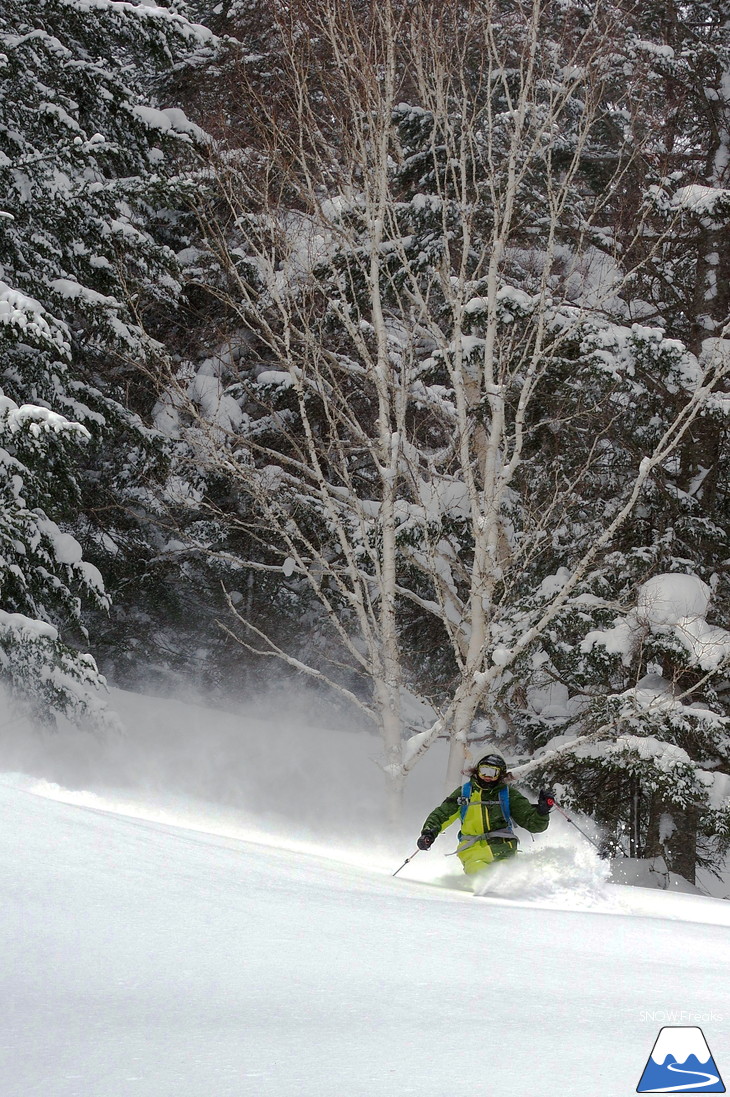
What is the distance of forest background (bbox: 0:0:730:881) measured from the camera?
10.4m

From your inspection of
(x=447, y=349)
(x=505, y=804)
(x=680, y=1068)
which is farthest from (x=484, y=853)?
(x=447, y=349)

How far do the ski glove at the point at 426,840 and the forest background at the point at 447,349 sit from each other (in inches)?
77.0

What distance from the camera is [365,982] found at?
338 centimetres

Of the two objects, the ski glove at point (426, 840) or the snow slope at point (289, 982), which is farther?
the ski glove at point (426, 840)

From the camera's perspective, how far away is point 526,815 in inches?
313

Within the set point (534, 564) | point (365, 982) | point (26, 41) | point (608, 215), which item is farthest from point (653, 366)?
point (365, 982)

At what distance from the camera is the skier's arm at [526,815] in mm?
7902

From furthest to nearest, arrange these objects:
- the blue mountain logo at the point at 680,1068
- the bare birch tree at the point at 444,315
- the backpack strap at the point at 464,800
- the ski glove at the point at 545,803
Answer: the bare birch tree at the point at 444,315, the backpack strap at the point at 464,800, the ski glove at the point at 545,803, the blue mountain logo at the point at 680,1068

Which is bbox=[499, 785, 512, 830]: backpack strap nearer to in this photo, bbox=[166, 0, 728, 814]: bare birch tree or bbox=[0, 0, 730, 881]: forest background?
bbox=[0, 0, 730, 881]: forest background

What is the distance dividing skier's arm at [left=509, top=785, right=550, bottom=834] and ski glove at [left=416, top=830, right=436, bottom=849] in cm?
71

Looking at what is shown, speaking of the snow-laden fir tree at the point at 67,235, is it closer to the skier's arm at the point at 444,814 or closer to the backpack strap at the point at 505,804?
the skier's arm at the point at 444,814

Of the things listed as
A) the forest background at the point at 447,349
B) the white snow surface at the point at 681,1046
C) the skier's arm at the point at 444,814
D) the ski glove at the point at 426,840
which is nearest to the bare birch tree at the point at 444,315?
the forest background at the point at 447,349

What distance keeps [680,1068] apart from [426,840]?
496cm

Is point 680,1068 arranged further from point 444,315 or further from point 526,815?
point 444,315
